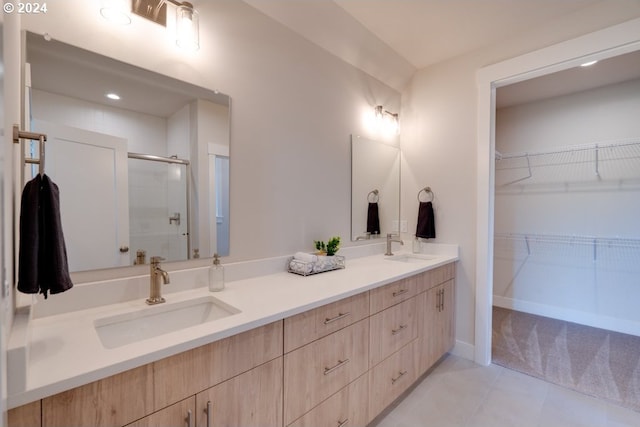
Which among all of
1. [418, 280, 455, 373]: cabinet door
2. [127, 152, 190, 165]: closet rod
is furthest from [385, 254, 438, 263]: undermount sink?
[127, 152, 190, 165]: closet rod

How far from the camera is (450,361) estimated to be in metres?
2.40

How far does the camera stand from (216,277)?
1.42m

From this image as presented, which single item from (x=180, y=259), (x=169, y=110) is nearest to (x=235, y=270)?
(x=180, y=259)

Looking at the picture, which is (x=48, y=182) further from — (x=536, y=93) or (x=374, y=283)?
(x=536, y=93)

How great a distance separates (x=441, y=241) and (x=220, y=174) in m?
1.97

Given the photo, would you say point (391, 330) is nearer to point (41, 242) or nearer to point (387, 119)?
point (41, 242)

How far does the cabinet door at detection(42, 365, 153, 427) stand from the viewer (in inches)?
28.1

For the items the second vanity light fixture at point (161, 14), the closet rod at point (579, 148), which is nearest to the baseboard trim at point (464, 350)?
the closet rod at point (579, 148)

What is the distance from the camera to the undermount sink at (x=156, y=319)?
1082 millimetres

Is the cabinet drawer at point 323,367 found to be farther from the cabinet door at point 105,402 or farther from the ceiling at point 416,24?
the ceiling at point 416,24

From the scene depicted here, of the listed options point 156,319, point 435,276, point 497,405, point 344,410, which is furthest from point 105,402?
point 497,405

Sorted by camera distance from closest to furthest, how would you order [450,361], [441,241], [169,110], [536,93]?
[169,110]
[450,361]
[441,241]
[536,93]

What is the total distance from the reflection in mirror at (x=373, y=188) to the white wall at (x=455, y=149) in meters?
0.18

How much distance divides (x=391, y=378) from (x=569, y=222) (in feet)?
9.33
